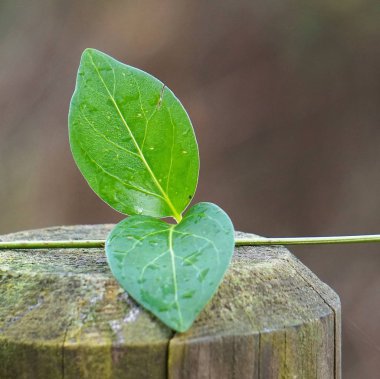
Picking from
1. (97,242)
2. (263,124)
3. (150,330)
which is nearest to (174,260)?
(150,330)

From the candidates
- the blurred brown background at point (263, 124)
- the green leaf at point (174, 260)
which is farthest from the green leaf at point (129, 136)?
the blurred brown background at point (263, 124)

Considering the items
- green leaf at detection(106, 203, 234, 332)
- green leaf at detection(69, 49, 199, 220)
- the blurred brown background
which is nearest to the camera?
green leaf at detection(106, 203, 234, 332)

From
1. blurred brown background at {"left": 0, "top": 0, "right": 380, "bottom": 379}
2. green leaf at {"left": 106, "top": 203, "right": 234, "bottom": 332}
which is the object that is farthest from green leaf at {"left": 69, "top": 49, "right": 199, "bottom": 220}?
blurred brown background at {"left": 0, "top": 0, "right": 380, "bottom": 379}

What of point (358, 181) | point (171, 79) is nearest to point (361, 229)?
point (358, 181)

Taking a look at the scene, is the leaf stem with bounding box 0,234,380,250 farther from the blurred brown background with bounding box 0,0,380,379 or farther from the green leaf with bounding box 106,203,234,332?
the blurred brown background with bounding box 0,0,380,379

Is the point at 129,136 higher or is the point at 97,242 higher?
the point at 129,136

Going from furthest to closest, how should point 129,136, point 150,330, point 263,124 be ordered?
point 263,124
point 129,136
point 150,330

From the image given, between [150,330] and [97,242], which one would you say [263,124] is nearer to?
[97,242]
